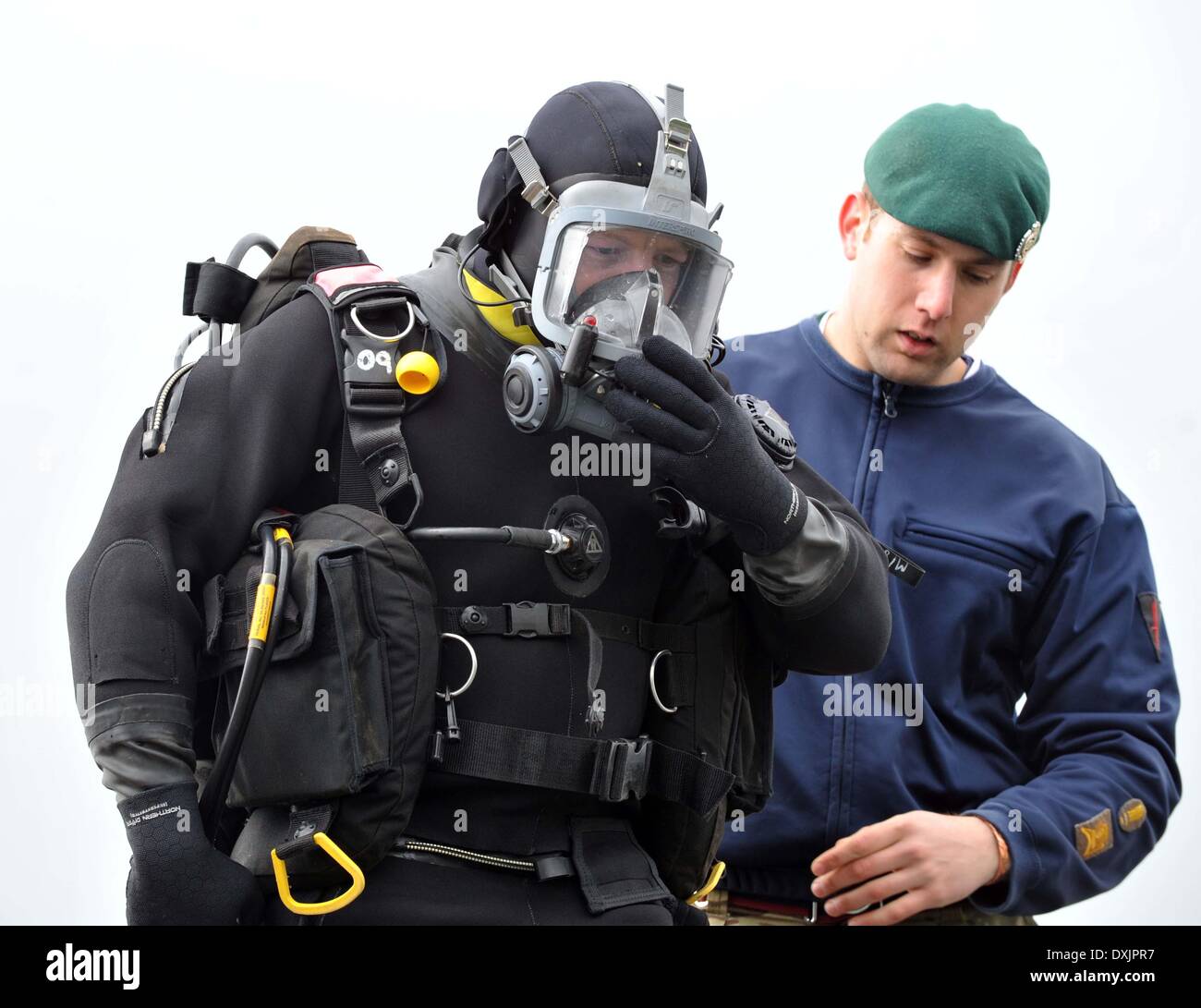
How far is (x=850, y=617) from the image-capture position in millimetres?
2254

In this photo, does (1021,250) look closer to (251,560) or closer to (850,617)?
(850,617)

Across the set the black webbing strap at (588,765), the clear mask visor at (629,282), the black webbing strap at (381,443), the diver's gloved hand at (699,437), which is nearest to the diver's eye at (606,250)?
the clear mask visor at (629,282)

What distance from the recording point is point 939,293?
2.94 m

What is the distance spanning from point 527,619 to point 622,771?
0.75 feet

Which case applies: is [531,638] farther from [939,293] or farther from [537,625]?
[939,293]

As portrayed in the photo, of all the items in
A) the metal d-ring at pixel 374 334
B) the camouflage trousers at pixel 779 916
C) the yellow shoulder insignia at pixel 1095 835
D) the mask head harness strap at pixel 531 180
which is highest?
the mask head harness strap at pixel 531 180

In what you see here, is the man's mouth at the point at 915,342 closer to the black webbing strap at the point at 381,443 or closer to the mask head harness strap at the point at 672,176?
the mask head harness strap at the point at 672,176

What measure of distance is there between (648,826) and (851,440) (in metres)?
1.02

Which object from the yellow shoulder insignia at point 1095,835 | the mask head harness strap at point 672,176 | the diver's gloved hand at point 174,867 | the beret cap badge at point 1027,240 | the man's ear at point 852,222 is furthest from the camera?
the man's ear at point 852,222

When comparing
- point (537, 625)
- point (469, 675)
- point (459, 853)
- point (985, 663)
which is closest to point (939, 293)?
point (985, 663)

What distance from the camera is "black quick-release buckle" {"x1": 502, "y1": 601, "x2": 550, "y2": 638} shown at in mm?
2102

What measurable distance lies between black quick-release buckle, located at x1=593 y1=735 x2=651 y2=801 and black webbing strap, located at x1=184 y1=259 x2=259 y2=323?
2.53 ft

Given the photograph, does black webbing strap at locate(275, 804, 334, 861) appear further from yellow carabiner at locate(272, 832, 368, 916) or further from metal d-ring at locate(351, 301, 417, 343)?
metal d-ring at locate(351, 301, 417, 343)

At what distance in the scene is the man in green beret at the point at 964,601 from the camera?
9.36 ft
